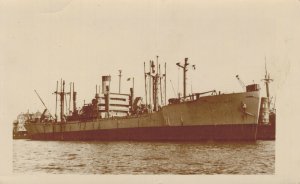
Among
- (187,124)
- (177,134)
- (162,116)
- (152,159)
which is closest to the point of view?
(152,159)

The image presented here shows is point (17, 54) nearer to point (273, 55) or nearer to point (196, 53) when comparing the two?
point (196, 53)

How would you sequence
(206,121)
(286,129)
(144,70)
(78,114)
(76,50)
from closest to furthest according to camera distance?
(286,129) → (76,50) → (144,70) → (206,121) → (78,114)

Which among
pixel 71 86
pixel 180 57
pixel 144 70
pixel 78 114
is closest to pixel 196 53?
pixel 180 57

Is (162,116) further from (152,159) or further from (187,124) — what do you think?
(152,159)

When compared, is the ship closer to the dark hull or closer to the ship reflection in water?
the dark hull

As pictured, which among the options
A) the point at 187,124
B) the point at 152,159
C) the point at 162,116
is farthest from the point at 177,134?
the point at 152,159

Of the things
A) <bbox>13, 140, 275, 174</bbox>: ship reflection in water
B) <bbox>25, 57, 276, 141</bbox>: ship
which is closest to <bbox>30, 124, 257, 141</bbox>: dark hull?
<bbox>25, 57, 276, 141</bbox>: ship

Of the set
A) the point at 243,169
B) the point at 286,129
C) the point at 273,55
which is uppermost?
the point at 273,55
